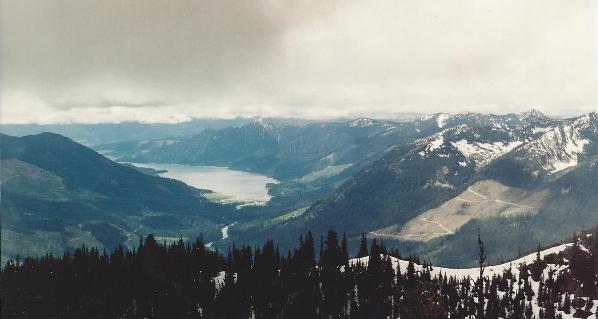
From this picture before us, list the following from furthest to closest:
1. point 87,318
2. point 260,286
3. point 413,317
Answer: point 260,286, point 87,318, point 413,317

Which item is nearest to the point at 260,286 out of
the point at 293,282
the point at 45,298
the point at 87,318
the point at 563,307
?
the point at 293,282

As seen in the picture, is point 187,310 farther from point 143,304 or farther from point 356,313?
point 356,313

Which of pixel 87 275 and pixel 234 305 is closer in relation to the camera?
pixel 234 305

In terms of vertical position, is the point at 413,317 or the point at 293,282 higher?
the point at 413,317

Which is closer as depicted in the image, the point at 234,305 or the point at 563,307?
the point at 234,305

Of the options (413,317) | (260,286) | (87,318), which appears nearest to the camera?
(413,317)

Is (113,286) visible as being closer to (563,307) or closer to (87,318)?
(87,318)

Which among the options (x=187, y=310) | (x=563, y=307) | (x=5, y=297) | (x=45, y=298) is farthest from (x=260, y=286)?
(x=563, y=307)

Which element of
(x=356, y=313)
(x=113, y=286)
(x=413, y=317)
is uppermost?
(x=413, y=317)

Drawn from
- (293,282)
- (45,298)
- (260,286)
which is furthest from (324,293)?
(45,298)
